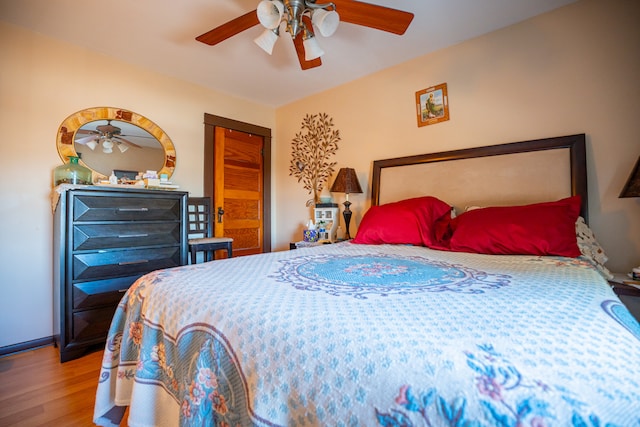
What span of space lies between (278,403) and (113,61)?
3141 mm

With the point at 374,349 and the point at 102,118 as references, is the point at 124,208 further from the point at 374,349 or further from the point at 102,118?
the point at 374,349

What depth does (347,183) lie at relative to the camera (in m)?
2.71

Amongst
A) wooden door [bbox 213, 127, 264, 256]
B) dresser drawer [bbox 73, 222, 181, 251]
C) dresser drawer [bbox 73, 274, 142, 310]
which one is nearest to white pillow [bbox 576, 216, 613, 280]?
dresser drawer [bbox 73, 222, 181, 251]

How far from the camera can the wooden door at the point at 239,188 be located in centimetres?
318

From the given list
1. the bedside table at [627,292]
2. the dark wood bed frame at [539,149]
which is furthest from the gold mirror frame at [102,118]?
the bedside table at [627,292]

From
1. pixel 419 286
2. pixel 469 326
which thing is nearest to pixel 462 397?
pixel 469 326

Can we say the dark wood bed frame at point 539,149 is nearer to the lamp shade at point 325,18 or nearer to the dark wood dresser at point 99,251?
the lamp shade at point 325,18

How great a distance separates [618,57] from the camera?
5.68ft

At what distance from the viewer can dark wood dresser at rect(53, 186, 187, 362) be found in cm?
184

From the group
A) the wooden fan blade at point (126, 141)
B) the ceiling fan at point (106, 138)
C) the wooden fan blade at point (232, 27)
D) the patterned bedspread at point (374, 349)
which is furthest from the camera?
the wooden fan blade at point (126, 141)

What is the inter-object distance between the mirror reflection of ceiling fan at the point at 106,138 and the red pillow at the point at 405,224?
227cm

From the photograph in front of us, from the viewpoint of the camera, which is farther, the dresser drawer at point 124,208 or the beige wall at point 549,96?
the dresser drawer at point 124,208

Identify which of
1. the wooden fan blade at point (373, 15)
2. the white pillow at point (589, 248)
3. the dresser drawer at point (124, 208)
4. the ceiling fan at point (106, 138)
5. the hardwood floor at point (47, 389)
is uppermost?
the wooden fan blade at point (373, 15)

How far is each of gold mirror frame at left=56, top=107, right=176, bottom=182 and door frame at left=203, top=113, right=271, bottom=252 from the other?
37 centimetres
